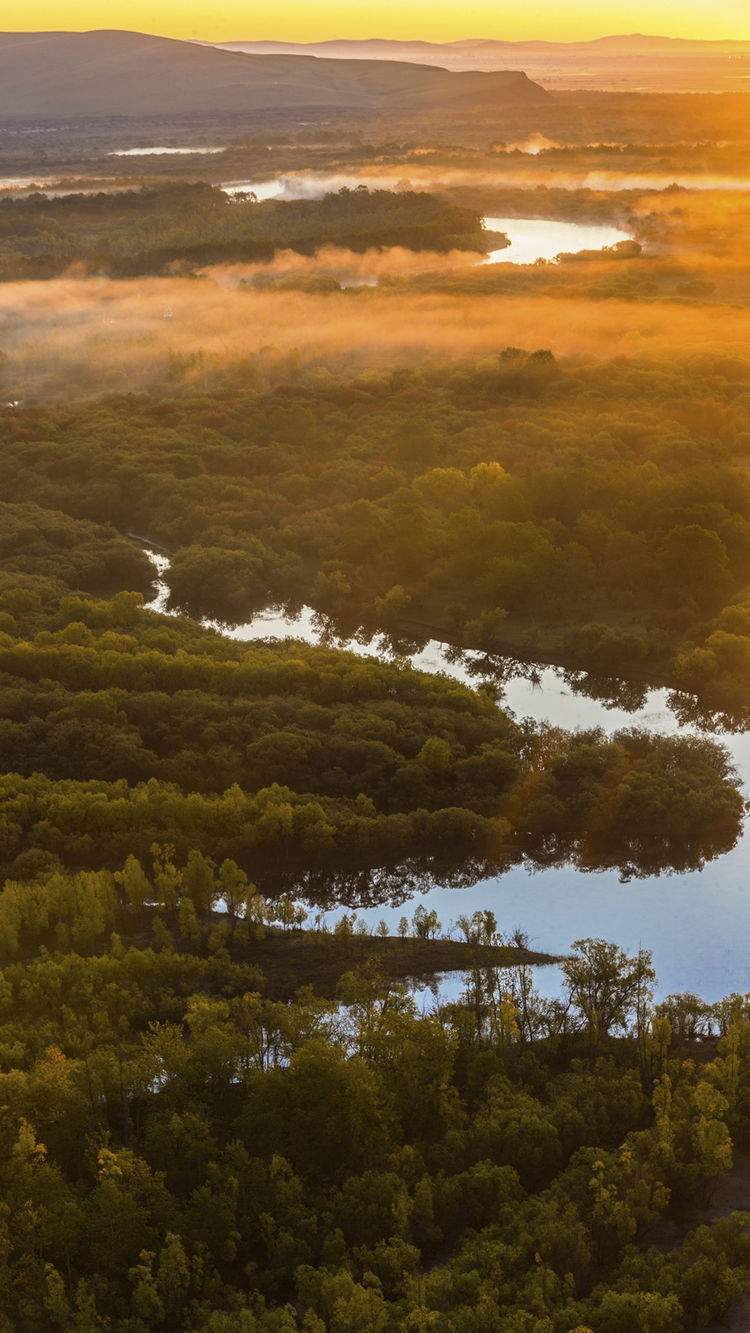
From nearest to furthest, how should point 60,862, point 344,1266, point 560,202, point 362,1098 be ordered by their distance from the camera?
point 344,1266 < point 362,1098 < point 60,862 < point 560,202

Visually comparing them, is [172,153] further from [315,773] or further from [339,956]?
[339,956]

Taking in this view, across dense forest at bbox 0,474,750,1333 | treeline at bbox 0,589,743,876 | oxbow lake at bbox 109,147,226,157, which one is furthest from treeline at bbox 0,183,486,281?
dense forest at bbox 0,474,750,1333

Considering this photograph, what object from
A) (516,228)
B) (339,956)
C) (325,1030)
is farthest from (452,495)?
(516,228)

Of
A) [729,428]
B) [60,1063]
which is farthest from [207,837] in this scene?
[729,428]

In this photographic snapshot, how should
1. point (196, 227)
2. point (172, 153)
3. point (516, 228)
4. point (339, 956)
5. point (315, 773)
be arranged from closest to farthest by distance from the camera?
point (339, 956) < point (315, 773) < point (196, 227) < point (516, 228) < point (172, 153)

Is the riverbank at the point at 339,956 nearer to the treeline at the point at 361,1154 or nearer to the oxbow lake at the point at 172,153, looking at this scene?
the treeline at the point at 361,1154

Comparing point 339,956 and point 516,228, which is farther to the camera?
point 516,228

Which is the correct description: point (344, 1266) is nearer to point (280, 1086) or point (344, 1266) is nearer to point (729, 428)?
point (280, 1086)
